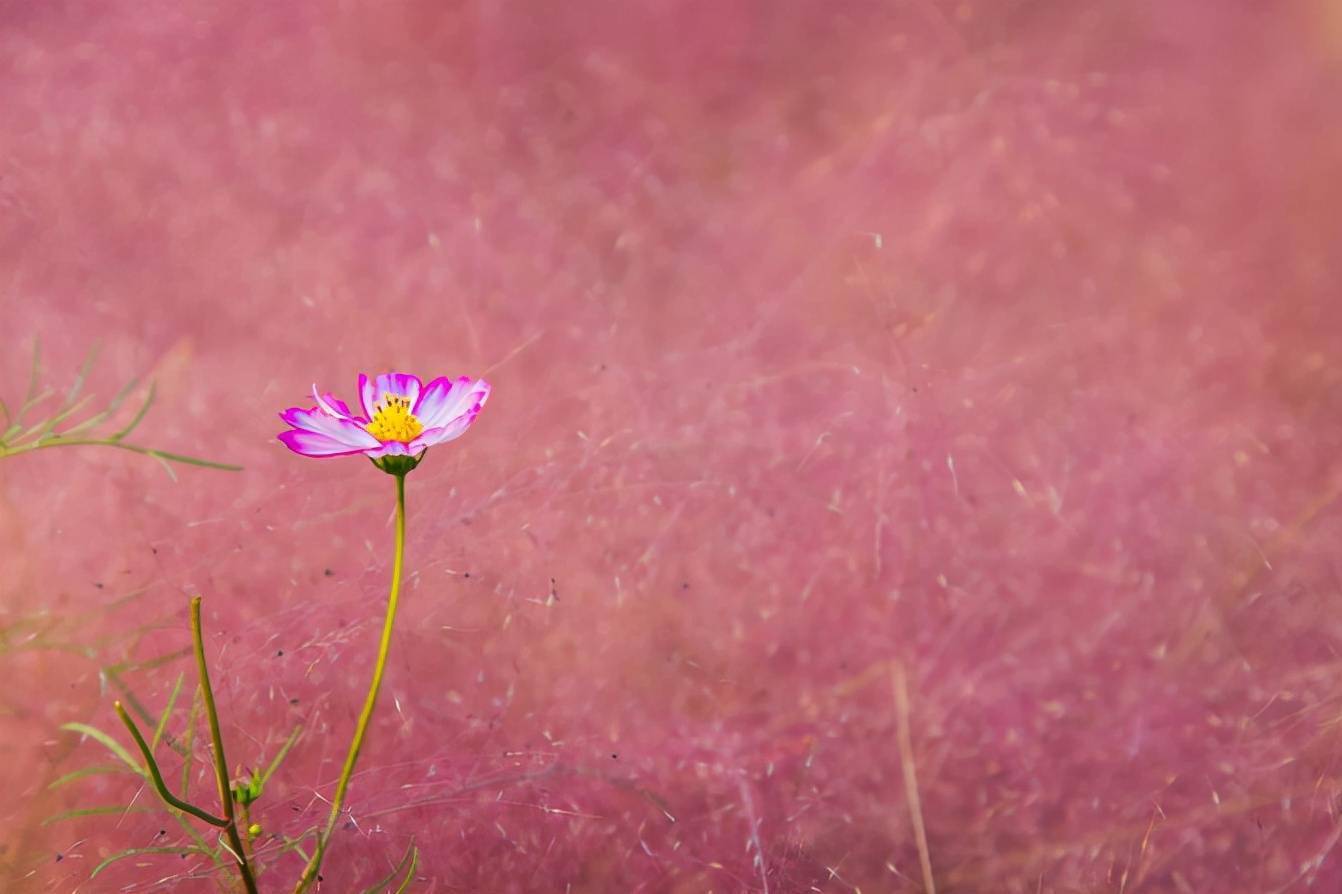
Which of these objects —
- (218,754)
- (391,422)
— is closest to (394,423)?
(391,422)

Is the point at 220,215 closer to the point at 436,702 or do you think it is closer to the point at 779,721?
the point at 436,702

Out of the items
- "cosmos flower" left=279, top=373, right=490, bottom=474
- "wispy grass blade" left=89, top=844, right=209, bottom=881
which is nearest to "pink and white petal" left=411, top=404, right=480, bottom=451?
"cosmos flower" left=279, top=373, right=490, bottom=474

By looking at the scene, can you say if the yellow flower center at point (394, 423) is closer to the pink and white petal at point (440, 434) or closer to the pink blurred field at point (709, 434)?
the pink and white petal at point (440, 434)

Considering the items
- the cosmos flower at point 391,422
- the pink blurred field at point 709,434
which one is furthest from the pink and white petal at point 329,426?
the pink blurred field at point 709,434

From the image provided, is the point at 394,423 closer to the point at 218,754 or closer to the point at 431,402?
the point at 431,402

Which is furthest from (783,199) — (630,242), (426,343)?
(426,343)

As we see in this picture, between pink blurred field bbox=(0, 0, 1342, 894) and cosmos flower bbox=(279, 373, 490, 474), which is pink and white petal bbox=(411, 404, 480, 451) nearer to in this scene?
cosmos flower bbox=(279, 373, 490, 474)
